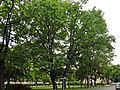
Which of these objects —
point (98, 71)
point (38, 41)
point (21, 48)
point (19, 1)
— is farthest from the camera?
point (98, 71)

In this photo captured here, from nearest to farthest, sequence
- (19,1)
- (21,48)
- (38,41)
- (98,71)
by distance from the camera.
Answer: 1. (19,1)
2. (21,48)
3. (38,41)
4. (98,71)

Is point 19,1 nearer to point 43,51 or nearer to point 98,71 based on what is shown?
point 43,51

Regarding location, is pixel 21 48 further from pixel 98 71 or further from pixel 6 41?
pixel 98 71

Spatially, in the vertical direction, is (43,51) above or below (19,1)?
below

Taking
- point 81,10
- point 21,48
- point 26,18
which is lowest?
point 21,48

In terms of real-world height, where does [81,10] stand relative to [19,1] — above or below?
above

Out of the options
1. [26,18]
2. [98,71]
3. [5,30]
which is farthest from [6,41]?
[98,71]

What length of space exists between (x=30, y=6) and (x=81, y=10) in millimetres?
11140

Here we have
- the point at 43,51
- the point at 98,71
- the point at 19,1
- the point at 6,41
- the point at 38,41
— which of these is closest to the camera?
the point at 19,1

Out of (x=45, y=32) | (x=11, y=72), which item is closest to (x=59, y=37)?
(x=45, y=32)

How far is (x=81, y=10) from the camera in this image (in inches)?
1289

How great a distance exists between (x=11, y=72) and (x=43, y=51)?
4460 millimetres

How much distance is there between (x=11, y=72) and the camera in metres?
29.8

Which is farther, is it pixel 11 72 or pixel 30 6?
pixel 11 72
